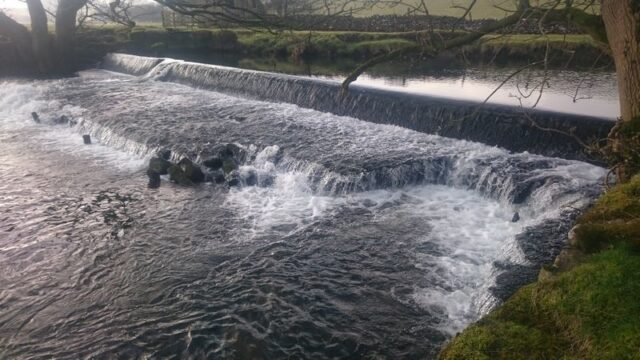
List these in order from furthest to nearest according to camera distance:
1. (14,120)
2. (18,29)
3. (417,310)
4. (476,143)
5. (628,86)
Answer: (18,29) → (14,120) → (476,143) → (417,310) → (628,86)

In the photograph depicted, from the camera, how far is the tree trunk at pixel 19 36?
27.3 m

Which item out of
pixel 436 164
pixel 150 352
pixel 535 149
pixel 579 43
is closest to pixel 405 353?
pixel 150 352

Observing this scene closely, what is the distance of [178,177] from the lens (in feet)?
41.9

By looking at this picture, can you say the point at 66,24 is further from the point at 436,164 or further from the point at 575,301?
the point at 575,301

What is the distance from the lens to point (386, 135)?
48.6 ft

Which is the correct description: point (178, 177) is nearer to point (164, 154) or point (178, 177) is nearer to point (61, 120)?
point (164, 154)

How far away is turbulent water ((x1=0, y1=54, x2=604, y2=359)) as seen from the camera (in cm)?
707

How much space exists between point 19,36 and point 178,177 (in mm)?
21325

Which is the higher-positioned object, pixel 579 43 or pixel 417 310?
pixel 579 43

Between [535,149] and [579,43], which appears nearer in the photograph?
[535,149]

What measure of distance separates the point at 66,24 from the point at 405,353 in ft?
96.1

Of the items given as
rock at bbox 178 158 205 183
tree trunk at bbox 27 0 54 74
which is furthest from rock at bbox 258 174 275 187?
tree trunk at bbox 27 0 54 74

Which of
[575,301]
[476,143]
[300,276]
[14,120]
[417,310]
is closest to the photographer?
[575,301]

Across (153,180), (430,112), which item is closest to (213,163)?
(153,180)
